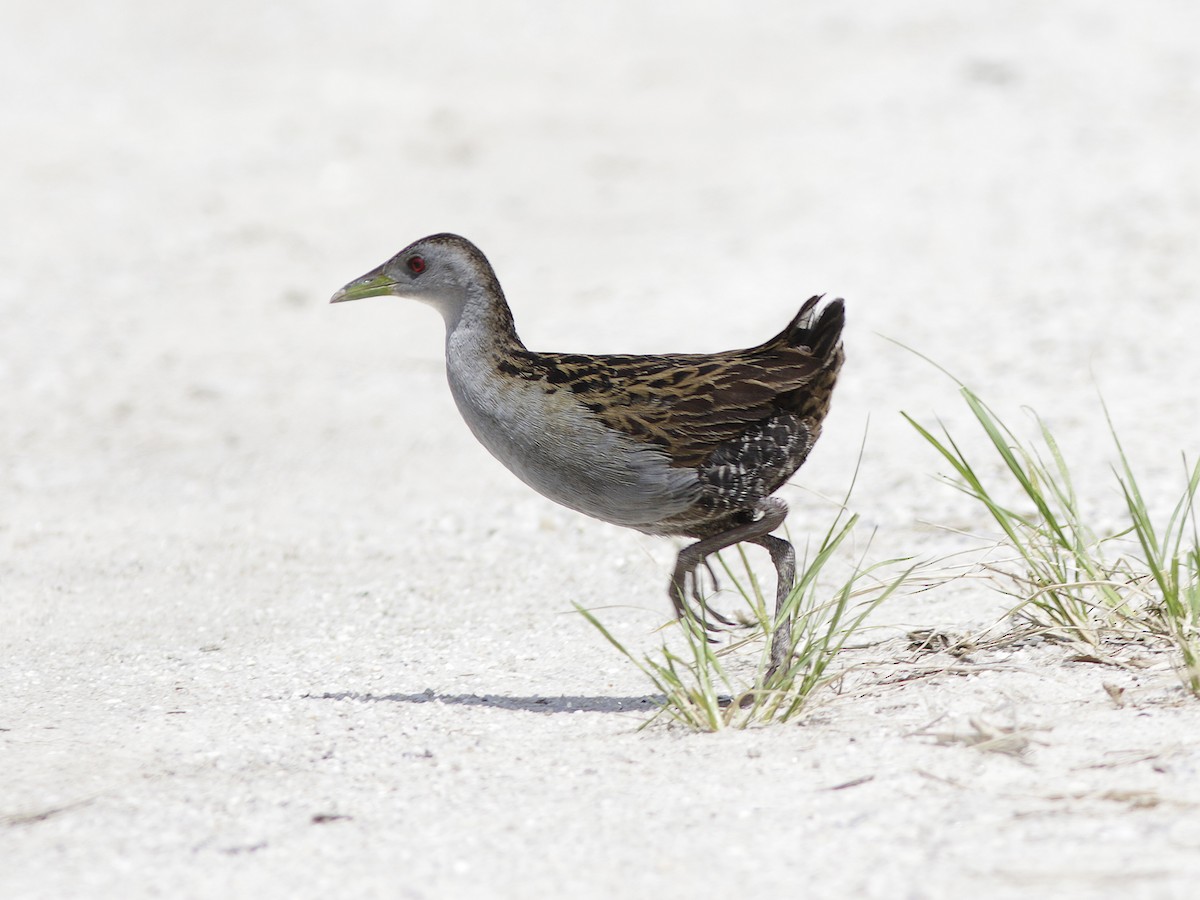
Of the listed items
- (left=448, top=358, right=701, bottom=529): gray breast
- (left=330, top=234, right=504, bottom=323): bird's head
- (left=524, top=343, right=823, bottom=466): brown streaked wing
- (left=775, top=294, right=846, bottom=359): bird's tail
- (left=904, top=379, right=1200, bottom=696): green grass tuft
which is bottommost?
(left=904, top=379, right=1200, bottom=696): green grass tuft

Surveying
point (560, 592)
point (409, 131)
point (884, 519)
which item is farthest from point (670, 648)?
point (409, 131)

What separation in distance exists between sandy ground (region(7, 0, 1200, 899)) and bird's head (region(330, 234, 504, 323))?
1.25 meters

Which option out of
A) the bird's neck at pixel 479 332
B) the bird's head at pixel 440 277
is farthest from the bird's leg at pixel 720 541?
the bird's head at pixel 440 277

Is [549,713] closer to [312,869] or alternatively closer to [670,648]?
[670,648]

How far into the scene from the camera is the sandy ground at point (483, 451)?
12.3ft

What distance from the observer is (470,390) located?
16.7 feet

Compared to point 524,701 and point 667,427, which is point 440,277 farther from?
point 524,701

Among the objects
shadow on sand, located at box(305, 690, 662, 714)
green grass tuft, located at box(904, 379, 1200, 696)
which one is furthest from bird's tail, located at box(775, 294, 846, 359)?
shadow on sand, located at box(305, 690, 662, 714)

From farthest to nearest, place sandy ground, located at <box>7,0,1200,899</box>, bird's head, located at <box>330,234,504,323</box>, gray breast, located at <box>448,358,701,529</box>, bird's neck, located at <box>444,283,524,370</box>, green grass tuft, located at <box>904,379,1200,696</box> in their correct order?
bird's head, located at <box>330,234,504,323</box>
bird's neck, located at <box>444,283,524,370</box>
gray breast, located at <box>448,358,701,529</box>
green grass tuft, located at <box>904,379,1200,696</box>
sandy ground, located at <box>7,0,1200,899</box>

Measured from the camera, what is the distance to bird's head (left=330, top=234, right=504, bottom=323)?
5.30 metres

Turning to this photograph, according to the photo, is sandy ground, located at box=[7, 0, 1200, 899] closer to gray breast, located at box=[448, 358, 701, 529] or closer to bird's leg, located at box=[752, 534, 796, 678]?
bird's leg, located at box=[752, 534, 796, 678]

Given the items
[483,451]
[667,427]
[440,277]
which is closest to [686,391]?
[667,427]

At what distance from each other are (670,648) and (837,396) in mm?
3485

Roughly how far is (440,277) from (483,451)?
3031mm
